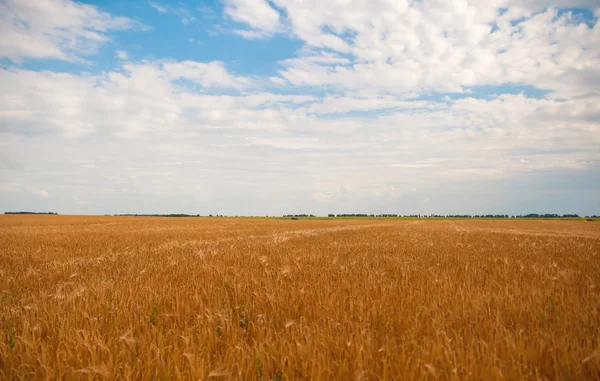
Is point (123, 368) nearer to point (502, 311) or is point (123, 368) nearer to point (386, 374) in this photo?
point (386, 374)

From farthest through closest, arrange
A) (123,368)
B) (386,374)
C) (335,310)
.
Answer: (335,310) → (123,368) → (386,374)

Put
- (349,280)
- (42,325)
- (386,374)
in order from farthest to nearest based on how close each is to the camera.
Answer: (349,280) < (42,325) < (386,374)

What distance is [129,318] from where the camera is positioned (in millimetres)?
3830

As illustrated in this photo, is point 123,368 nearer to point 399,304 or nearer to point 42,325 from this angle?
point 42,325

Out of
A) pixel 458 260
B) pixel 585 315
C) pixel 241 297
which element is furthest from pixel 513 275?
pixel 241 297

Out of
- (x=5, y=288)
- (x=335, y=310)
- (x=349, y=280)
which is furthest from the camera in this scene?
(x=5, y=288)

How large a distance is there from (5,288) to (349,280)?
601 cm

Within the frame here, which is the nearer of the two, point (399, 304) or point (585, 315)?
point (585, 315)

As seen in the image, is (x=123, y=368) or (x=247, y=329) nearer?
(x=123, y=368)

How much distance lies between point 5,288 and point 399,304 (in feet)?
22.0

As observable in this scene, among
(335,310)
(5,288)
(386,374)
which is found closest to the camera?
(386,374)

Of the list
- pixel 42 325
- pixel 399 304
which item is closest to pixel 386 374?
pixel 399 304

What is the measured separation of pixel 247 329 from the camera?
3.84 metres

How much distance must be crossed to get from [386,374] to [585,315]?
9.01 ft
